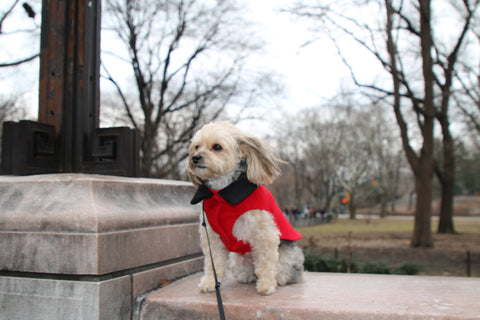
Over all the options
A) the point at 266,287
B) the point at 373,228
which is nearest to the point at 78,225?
the point at 266,287

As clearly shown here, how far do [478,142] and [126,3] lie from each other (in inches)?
1052

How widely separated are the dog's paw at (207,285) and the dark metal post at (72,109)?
3.97 ft

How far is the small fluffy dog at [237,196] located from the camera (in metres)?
3.23

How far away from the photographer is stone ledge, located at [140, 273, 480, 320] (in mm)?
2699

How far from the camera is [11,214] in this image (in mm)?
3010

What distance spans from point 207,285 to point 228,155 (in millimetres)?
1131

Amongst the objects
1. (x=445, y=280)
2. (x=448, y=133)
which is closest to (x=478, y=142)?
(x=448, y=133)

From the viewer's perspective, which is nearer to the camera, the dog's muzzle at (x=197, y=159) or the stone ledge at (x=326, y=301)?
the stone ledge at (x=326, y=301)

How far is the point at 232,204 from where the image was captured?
321cm

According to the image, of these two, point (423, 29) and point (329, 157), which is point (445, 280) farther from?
point (329, 157)

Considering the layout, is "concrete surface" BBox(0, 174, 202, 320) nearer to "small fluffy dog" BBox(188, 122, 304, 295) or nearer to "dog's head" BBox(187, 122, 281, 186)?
"small fluffy dog" BBox(188, 122, 304, 295)

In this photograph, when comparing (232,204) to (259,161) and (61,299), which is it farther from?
(61,299)

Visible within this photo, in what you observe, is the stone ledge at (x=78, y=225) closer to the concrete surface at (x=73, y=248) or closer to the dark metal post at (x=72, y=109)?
the concrete surface at (x=73, y=248)

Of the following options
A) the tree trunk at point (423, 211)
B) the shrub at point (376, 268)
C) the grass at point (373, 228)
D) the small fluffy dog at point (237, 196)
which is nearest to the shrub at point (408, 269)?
the shrub at point (376, 268)
